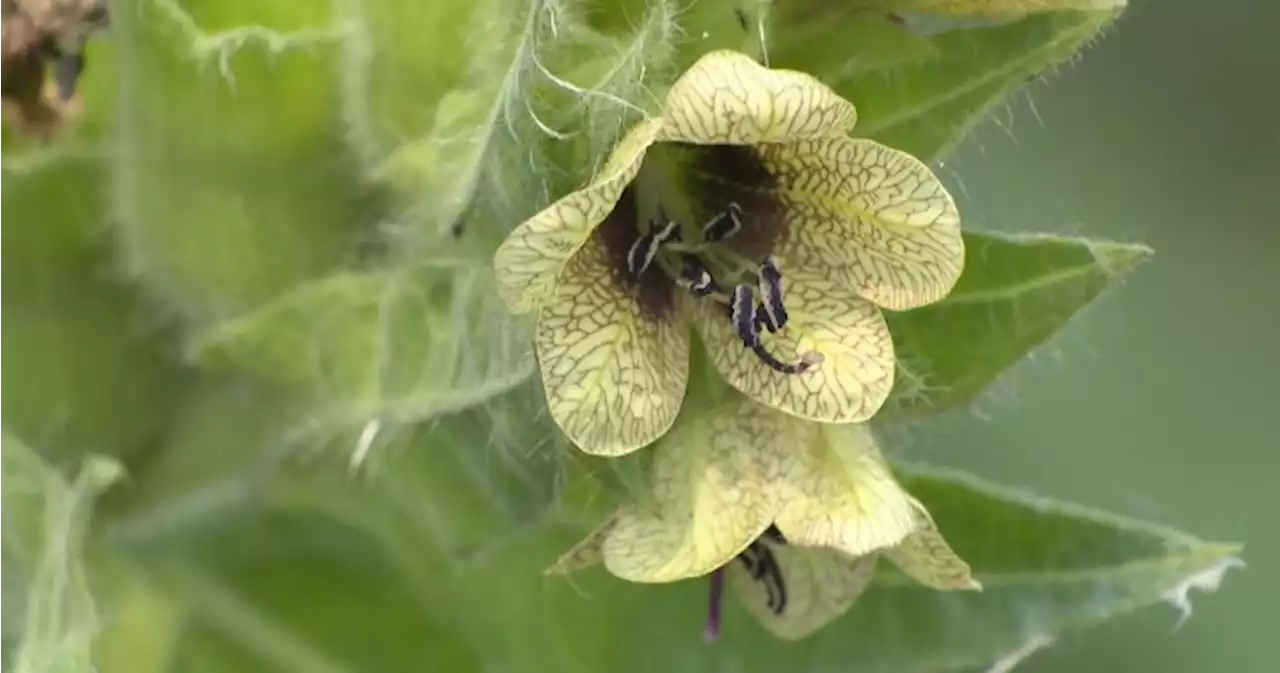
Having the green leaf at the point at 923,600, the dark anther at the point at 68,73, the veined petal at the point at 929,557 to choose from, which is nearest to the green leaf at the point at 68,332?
the dark anther at the point at 68,73

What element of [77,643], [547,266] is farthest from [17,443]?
[547,266]

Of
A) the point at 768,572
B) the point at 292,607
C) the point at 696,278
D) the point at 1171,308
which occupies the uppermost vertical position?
the point at 696,278

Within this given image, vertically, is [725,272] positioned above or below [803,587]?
above

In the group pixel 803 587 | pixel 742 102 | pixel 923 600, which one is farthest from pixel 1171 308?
pixel 742 102

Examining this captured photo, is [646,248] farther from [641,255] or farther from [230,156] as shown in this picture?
[230,156]

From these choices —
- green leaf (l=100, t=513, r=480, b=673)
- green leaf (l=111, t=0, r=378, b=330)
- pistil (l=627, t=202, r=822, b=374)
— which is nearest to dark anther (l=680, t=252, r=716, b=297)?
pistil (l=627, t=202, r=822, b=374)

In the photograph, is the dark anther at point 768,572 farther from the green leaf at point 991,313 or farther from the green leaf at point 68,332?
the green leaf at point 68,332
